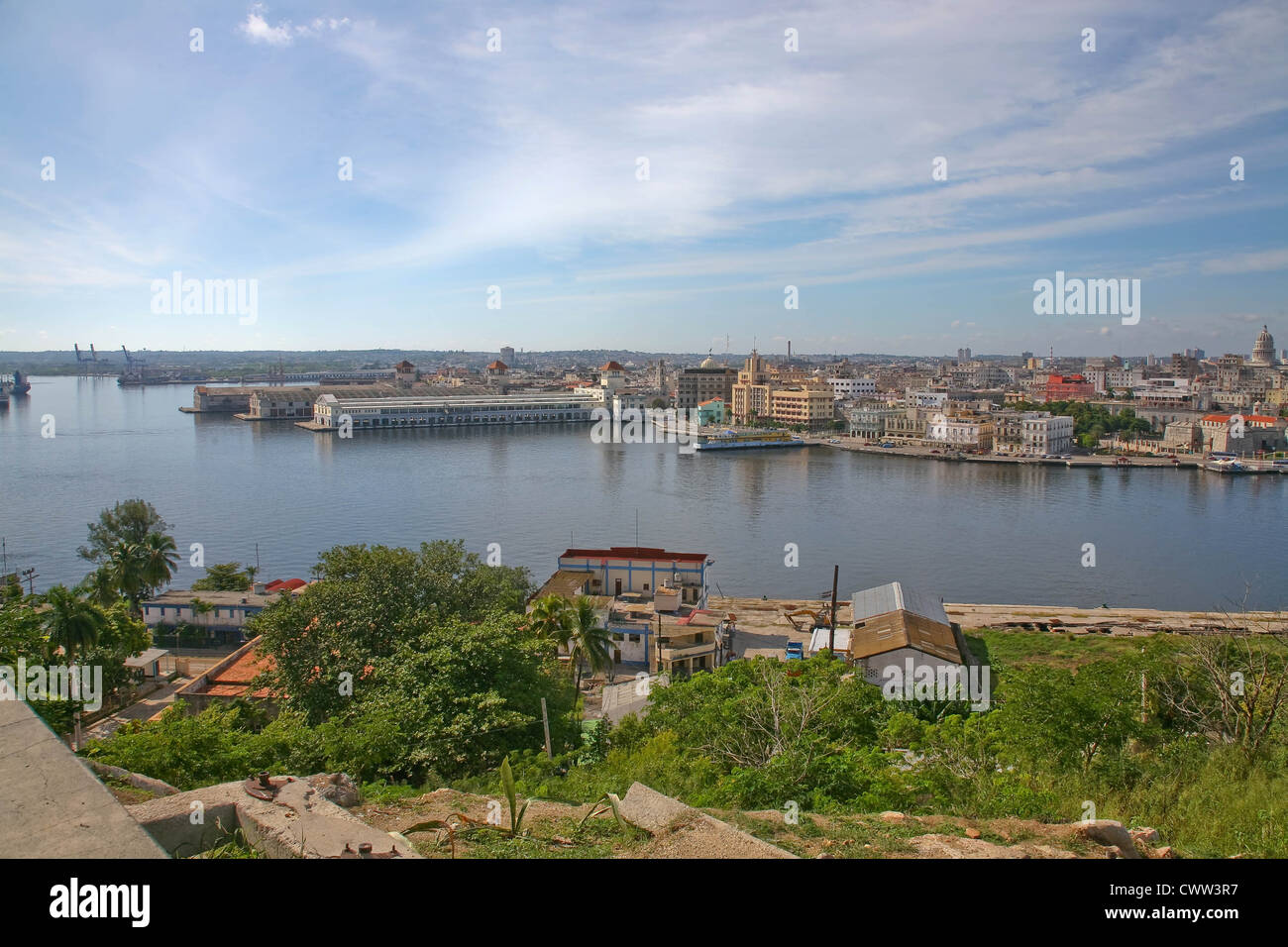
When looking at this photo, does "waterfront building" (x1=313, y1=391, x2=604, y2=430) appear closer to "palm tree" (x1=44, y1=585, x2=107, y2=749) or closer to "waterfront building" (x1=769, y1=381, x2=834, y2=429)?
"waterfront building" (x1=769, y1=381, x2=834, y2=429)

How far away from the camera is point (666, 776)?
2787 millimetres

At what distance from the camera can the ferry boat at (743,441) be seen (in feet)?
82.5

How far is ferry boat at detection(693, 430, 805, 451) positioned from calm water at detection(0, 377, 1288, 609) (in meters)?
1.63

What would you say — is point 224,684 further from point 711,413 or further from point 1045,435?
point 711,413

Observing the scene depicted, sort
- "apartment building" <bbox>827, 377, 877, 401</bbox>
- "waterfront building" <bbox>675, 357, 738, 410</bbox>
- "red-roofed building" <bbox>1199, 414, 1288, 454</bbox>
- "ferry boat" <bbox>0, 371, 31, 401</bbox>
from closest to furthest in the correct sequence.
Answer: "red-roofed building" <bbox>1199, 414, 1288, 454</bbox>, "waterfront building" <bbox>675, 357, 738, 410</bbox>, "ferry boat" <bbox>0, 371, 31, 401</bbox>, "apartment building" <bbox>827, 377, 877, 401</bbox>

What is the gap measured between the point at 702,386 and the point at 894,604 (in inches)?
1154

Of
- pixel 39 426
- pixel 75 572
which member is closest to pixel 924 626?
pixel 75 572

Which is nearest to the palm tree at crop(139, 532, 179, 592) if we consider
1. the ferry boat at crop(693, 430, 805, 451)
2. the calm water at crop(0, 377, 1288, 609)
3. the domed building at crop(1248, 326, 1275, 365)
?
the calm water at crop(0, 377, 1288, 609)

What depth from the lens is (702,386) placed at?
35.7 meters

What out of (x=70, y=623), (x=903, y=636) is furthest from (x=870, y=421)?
(x=70, y=623)

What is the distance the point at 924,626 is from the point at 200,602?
20.9ft

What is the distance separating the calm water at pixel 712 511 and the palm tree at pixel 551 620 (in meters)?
4.28

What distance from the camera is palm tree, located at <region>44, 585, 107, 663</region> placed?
5.09 meters
